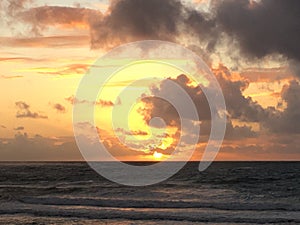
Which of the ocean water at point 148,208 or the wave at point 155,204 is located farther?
the wave at point 155,204

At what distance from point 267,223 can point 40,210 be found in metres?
15.1

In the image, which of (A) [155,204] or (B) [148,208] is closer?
(B) [148,208]

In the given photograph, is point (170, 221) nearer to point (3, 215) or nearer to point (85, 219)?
point (85, 219)

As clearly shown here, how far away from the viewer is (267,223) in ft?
88.8

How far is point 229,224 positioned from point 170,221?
10.7ft

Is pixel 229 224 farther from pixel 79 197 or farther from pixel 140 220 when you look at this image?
pixel 79 197

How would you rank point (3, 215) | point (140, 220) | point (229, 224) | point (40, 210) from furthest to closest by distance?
point (40, 210) → point (3, 215) → point (140, 220) → point (229, 224)

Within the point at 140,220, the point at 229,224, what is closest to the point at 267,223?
the point at 229,224

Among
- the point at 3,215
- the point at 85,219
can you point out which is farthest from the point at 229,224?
the point at 3,215

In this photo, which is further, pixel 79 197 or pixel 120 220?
pixel 79 197

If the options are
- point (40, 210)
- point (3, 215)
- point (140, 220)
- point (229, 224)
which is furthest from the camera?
point (40, 210)

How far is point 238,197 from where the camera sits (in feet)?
145

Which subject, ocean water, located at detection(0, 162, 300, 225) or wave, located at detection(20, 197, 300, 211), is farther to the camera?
wave, located at detection(20, 197, 300, 211)

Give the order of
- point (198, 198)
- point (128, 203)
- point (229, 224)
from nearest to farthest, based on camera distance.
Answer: point (229, 224), point (128, 203), point (198, 198)
